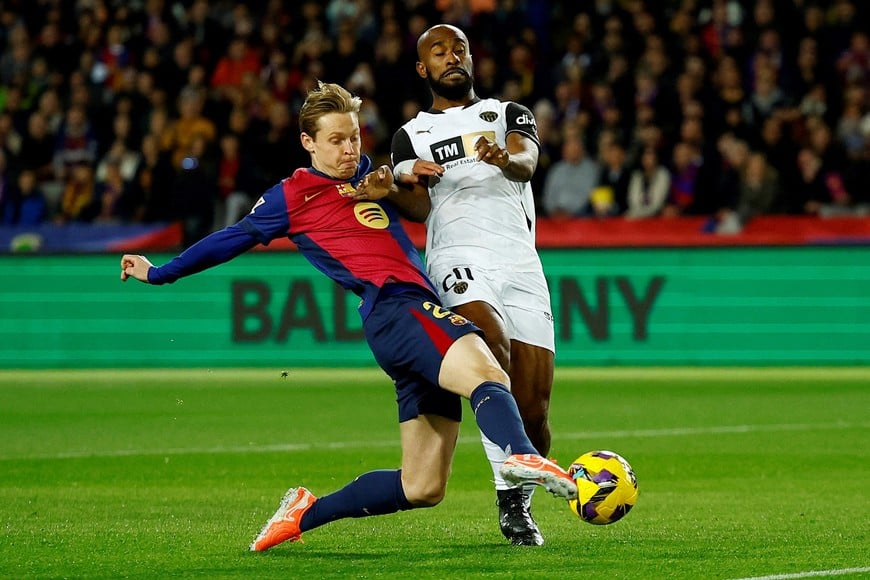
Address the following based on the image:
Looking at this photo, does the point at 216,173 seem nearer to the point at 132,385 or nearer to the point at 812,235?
the point at 132,385

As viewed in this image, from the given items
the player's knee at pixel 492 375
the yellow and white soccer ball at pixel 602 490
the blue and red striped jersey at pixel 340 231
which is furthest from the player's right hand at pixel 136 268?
the yellow and white soccer ball at pixel 602 490

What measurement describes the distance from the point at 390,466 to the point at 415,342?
3957mm

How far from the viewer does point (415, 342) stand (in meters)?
6.34

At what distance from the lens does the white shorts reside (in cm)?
726

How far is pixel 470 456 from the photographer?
11.1m

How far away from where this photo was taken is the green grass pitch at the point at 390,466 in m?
6.55

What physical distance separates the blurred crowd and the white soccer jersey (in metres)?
10.9

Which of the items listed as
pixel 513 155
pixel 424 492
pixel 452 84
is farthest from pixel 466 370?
pixel 452 84

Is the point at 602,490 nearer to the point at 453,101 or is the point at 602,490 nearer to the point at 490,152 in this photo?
the point at 490,152

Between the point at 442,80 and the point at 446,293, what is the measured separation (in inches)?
39.9

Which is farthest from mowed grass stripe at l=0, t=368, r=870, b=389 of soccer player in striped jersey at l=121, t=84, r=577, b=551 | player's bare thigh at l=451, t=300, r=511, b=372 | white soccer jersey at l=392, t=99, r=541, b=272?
soccer player in striped jersey at l=121, t=84, r=577, b=551

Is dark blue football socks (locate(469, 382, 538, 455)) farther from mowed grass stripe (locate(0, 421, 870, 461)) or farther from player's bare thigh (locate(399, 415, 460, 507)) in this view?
mowed grass stripe (locate(0, 421, 870, 461))

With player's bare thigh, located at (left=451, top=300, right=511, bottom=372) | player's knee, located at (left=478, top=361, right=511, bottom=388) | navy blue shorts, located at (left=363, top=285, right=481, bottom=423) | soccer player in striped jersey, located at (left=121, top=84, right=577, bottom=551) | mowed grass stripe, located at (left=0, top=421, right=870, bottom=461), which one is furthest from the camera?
mowed grass stripe, located at (left=0, top=421, right=870, bottom=461)

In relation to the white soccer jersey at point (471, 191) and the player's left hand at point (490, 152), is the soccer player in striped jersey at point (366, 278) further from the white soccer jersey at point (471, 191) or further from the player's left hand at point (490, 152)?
the white soccer jersey at point (471, 191)
